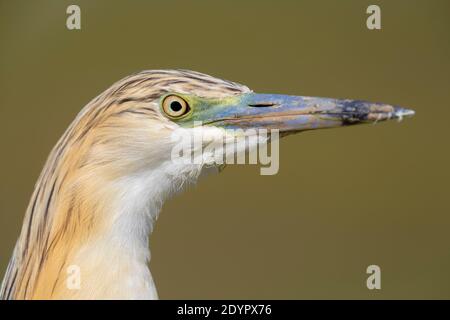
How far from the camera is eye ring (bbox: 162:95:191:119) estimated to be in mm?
3205

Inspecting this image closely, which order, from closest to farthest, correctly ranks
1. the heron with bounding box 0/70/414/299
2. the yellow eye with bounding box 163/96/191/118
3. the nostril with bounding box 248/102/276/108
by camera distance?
the heron with bounding box 0/70/414/299
the yellow eye with bounding box 163/96/191/118
the nostril with bounding box 248/102/276/108

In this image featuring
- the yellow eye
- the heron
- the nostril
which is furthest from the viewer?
the nostril

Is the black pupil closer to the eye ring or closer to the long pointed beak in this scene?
the eye ring

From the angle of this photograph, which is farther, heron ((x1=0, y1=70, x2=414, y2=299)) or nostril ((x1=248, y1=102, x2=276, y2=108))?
nostril ((x1=248, y1=102, x2=276, y2=108))

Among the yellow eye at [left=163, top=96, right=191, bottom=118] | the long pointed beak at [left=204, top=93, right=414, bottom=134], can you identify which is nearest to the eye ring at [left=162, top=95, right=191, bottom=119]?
the yellow eye at [left=163, top=96, right=191, bottom=118]

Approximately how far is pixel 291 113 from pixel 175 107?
47 centimetres

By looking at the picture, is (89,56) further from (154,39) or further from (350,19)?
(350,19)

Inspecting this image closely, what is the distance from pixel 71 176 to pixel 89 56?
4405 millimetres

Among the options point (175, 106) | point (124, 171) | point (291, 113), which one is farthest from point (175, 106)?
point (291, 113)

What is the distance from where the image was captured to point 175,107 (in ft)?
10.6

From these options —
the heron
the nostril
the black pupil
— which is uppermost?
the nostril

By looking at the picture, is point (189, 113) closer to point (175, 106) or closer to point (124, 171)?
point (175, 106)

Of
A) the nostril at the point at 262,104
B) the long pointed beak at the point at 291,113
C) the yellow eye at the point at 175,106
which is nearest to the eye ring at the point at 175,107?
the yellow eye at the point at 175,106

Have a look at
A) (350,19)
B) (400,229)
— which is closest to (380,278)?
(400,229)
